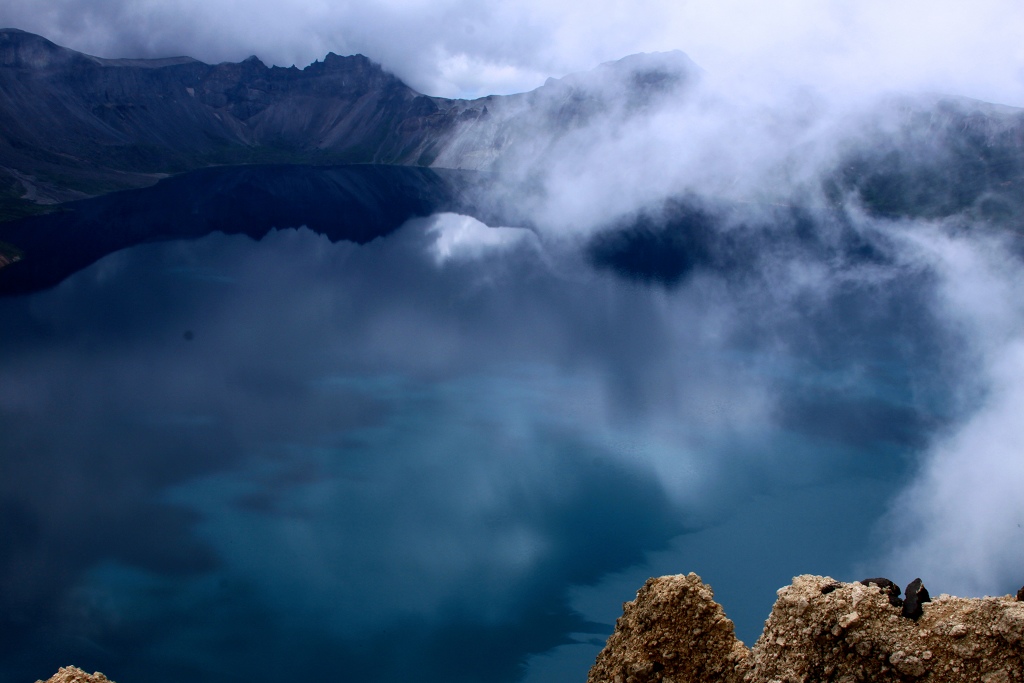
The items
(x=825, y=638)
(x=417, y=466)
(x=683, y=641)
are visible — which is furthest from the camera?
(x=417, y=466)

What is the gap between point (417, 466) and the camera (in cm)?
6188

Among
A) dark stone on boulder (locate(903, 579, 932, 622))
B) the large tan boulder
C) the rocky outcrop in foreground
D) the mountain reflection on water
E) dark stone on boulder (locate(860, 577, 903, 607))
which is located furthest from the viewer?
the mountain reflection on water

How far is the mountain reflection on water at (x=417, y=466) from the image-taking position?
141 feet

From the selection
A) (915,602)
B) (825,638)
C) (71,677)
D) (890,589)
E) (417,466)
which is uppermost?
(417,466)

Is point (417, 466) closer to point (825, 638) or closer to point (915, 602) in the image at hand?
point (825, 638)

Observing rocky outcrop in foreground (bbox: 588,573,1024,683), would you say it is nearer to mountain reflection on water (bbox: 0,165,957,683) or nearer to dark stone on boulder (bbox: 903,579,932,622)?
dark stone on boulder (bbox: 903,579,932,622)

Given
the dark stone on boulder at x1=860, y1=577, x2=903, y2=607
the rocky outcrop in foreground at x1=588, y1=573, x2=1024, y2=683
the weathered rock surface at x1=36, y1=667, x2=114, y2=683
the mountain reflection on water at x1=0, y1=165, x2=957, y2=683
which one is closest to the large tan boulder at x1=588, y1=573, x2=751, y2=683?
the rocky outcrop in foreground at x1=588, y1=573, x2=1024, y2=683

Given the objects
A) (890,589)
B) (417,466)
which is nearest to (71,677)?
(890,589)

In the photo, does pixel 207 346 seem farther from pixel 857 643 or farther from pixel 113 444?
pixel 857 643

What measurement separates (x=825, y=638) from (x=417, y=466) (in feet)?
167

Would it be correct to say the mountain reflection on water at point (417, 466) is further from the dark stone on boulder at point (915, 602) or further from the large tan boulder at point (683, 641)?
the dark stone on boulder at point (915, 602)

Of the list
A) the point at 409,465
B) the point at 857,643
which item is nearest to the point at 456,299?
the point at 409,465

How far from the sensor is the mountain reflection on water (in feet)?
141

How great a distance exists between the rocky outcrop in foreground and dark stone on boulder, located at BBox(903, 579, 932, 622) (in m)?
0.02
